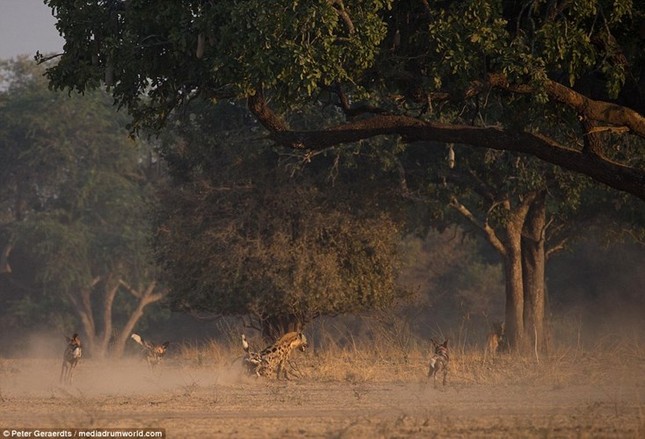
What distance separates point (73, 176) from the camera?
54.7 metres

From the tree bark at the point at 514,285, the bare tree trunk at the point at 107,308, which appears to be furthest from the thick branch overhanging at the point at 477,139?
the bare tree trunk at the point at 107,308

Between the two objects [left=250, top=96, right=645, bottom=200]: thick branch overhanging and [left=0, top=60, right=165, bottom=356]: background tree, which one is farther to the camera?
[left=0, top=60, right=165, bottom=356]: background tree

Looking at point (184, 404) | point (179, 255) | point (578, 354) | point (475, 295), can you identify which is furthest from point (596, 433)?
point (475, 295)

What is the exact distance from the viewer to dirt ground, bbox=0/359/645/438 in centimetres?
1177

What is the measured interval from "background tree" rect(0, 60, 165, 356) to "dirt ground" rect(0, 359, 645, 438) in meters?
30.0

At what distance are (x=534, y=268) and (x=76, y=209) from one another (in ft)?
106

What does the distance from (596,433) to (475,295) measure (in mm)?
45924

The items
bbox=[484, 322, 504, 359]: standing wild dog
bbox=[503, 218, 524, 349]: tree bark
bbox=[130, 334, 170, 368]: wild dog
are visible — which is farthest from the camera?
bbox=[503, 218, 524, 349]: tree bark

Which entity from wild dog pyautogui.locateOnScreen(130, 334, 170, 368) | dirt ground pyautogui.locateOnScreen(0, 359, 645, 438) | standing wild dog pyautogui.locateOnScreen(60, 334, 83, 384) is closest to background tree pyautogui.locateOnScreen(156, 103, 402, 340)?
wild dog pyautogui.locateOnScreen(130, 334, 170, 368)

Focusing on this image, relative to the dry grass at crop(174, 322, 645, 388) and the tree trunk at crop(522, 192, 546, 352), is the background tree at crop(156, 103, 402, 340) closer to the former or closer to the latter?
the dry grass at crop(174, 322, 645, 388)

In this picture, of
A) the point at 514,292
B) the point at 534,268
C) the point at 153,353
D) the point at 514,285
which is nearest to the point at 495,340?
the point at 514,292

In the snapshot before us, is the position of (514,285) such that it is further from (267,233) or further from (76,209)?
(76,209)

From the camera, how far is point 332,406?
15.3 metres

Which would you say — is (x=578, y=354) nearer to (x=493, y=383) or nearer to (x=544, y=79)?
(x=493, y=383)
